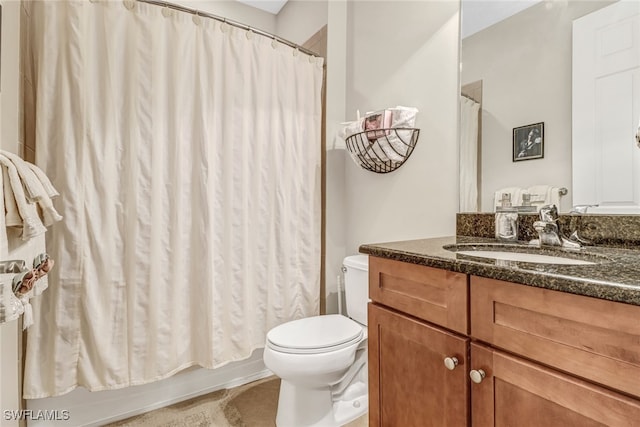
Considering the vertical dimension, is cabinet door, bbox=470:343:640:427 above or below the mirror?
below

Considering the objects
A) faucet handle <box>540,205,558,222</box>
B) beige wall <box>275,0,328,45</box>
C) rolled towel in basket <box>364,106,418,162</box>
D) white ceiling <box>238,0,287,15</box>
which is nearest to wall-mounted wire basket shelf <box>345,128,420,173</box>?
rolled towel in basket <box>364,106,418,162</box>

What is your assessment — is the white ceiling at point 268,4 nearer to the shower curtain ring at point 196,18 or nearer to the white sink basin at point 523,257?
the shower curtain ring at point 196,18

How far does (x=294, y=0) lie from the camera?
2.39m

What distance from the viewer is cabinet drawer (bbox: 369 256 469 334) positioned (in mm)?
765

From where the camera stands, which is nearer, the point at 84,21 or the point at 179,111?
the point at 84,21

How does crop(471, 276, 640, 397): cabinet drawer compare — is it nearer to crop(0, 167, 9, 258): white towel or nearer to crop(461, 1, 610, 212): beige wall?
crop(461, 1, 610, 212): beige wall

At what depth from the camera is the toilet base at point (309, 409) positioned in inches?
55.6

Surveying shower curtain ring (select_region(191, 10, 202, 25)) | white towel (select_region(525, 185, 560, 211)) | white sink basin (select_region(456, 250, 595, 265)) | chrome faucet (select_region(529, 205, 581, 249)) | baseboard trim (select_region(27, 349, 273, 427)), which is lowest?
baseboard trim (select_region(27, 349, 273, 427))

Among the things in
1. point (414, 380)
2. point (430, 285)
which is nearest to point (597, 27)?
point (430, 285)

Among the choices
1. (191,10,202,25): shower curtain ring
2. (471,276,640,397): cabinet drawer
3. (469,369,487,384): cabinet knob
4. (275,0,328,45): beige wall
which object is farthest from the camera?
(275,0,328,45): beige wall

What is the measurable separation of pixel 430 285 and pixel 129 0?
1764 mm

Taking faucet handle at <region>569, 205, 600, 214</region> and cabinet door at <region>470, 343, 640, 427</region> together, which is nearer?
cabinet door at <region>470, 343, 640, 427</region>

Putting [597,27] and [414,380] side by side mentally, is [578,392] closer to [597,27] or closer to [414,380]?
[414,380]

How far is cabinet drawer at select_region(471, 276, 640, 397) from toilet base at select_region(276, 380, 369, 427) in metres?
0.99
